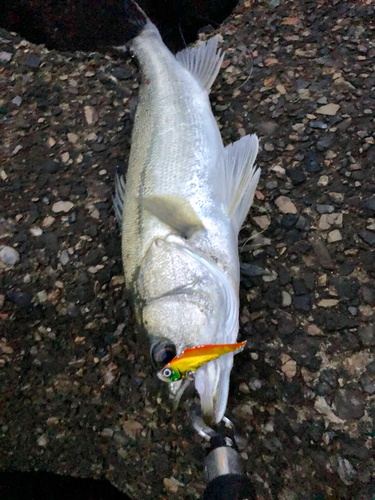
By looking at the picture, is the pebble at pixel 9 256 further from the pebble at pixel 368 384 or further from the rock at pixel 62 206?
the pebble at pixel 368 384

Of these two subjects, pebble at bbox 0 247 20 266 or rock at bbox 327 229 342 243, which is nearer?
rock at bbox 327 229 342 243

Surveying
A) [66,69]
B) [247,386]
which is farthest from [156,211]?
[66,69]

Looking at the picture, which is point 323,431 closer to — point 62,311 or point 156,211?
point 156,211

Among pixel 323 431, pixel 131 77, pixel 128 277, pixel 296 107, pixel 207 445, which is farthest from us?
pixel 131 77

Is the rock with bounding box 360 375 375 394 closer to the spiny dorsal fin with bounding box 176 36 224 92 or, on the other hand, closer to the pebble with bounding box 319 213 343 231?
the pebble with bounding box 319 213 343 231

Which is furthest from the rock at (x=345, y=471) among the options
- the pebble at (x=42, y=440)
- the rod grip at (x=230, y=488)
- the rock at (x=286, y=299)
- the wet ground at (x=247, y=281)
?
the pebble at (x=42, y=440)

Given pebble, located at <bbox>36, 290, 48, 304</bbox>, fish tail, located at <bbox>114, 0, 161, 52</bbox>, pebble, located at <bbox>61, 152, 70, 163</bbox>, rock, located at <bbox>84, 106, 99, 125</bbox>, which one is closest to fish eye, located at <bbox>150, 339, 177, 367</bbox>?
pebble, located at <bbox>36, 290, 48, 304</bbox>
